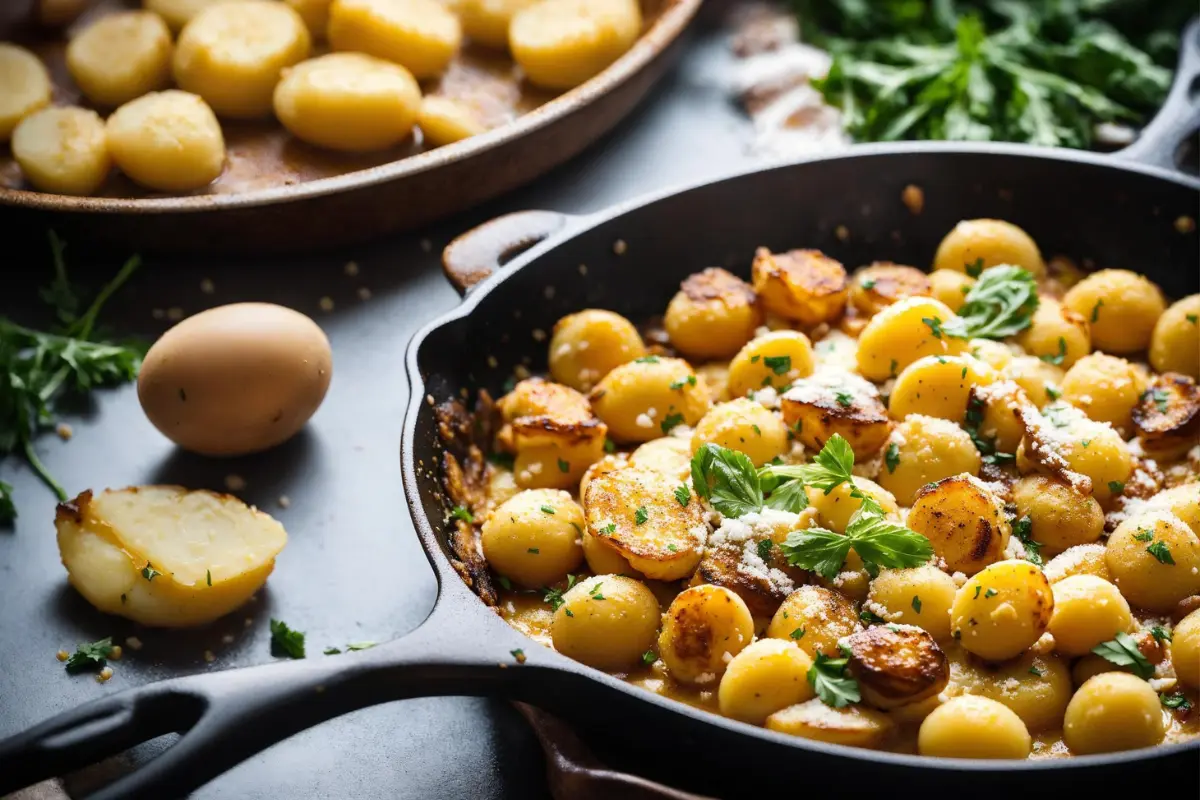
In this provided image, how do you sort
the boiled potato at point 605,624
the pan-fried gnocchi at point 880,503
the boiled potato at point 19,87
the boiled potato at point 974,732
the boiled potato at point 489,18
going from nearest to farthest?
the boiled potato at point 974,732
the pan-fried gnocchi at point 880,503
the boiled potato at point 605,624
the boiled potato at point 19,87
the boiled potato at point 489,18

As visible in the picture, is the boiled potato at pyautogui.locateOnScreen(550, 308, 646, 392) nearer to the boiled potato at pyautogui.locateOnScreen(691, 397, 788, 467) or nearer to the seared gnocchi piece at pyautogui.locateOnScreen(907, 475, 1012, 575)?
→ the boiled potato at pyautogui.locateOnScreen(691, 397, 788, 467)

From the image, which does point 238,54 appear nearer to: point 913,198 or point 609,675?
point 913,198

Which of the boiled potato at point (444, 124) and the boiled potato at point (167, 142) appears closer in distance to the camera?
the boiled potato at point (167, 142)

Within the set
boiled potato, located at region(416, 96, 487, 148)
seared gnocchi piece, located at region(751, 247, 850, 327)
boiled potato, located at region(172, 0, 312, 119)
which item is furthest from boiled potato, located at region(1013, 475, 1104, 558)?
boiled potato, located at region(172, 0, 312, 119)

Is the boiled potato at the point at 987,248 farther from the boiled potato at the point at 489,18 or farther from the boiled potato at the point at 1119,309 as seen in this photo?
the boiled potato at the point at 489,18

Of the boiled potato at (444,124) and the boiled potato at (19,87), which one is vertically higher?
the boiled potato at (444,124)

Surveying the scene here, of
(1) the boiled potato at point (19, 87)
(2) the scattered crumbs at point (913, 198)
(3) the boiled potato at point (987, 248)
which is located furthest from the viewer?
(1) the boiled potato at point (19, 87)

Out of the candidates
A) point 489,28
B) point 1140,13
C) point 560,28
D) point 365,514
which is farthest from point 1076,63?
point 365,514

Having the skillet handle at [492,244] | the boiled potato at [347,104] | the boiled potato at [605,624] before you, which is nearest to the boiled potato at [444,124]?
the boiled potato at [347,104]
